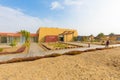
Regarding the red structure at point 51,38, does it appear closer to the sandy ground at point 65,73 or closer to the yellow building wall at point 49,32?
the yellow building wall at point 49,32

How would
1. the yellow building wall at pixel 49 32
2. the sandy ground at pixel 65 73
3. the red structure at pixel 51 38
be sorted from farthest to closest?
the yellow building wall at pixel 49 32 → the red structure at pixel 51 38 → the sandy ground at pixel 65 73

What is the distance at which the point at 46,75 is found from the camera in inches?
368

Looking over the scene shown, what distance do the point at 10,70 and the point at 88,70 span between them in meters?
6.19

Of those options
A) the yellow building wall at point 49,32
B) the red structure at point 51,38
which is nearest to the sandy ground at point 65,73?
the red structure at point 51,38

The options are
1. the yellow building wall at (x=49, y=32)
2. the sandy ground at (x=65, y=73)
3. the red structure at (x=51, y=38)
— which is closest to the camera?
the sandy ground at (x=65, y=73)

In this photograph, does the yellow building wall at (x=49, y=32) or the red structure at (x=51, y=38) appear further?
the yellow building wall at (x=49, y=32)

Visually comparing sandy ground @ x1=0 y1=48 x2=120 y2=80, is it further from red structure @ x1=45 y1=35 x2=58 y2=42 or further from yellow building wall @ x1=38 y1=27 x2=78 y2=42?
yellow building wall @ x1=38 y1=27 x2=78 y2=42

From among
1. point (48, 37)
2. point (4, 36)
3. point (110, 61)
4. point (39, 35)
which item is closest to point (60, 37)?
point (48, 37)

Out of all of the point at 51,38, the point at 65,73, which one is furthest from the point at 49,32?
the point at 65,73

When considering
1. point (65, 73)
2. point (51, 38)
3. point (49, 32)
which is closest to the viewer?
point (65, 73)

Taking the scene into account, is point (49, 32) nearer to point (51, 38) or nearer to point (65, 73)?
point (51, 38)

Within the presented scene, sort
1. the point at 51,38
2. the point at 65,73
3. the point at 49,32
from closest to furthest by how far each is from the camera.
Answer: the point at 65,73 → the point at 51,38 → the point at 49,32

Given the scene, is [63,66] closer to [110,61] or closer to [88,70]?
[88,70]

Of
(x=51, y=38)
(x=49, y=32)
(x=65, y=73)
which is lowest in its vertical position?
(x=65, y=73)
